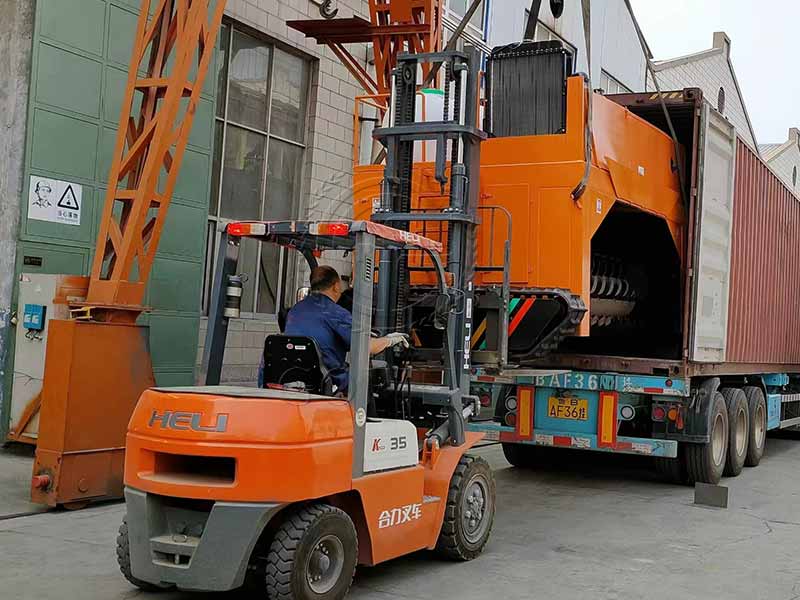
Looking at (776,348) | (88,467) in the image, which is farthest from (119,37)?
(776,348)

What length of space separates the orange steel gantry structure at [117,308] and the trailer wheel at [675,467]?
5.25m

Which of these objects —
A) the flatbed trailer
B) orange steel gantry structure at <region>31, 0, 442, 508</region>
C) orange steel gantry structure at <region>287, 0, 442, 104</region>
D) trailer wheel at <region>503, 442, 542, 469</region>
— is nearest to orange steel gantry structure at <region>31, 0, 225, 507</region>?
orange steel gantry structure at <region>31, 0, 442, 508</region>

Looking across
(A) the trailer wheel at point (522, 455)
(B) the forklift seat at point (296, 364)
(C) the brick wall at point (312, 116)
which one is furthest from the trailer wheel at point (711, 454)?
(B) the forklift seat at point (296, 364)

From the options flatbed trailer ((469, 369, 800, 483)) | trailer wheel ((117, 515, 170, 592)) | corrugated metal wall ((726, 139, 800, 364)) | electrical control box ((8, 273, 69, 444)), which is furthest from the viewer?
corrugated metal wall ((726, 139, 800, 364))

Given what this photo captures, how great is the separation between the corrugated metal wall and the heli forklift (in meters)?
5.11

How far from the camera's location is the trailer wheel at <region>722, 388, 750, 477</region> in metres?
10.2

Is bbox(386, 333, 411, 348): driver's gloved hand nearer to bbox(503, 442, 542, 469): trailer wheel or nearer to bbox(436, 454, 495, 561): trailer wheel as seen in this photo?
bbox(436, 454, 495, 561): trailer wheel

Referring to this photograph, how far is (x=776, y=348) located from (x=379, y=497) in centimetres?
900

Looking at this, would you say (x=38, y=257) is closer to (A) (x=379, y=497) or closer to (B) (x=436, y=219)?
(B) (x=436, y=219)

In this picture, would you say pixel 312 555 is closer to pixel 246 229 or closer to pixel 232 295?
pixel 232 295

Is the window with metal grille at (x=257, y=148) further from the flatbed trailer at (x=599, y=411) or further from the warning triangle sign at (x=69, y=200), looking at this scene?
the flatbed trailer at (x=599, y=411)

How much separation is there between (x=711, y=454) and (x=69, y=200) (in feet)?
22.9

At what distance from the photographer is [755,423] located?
37.4 feet

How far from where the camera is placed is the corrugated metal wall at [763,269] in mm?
10555
